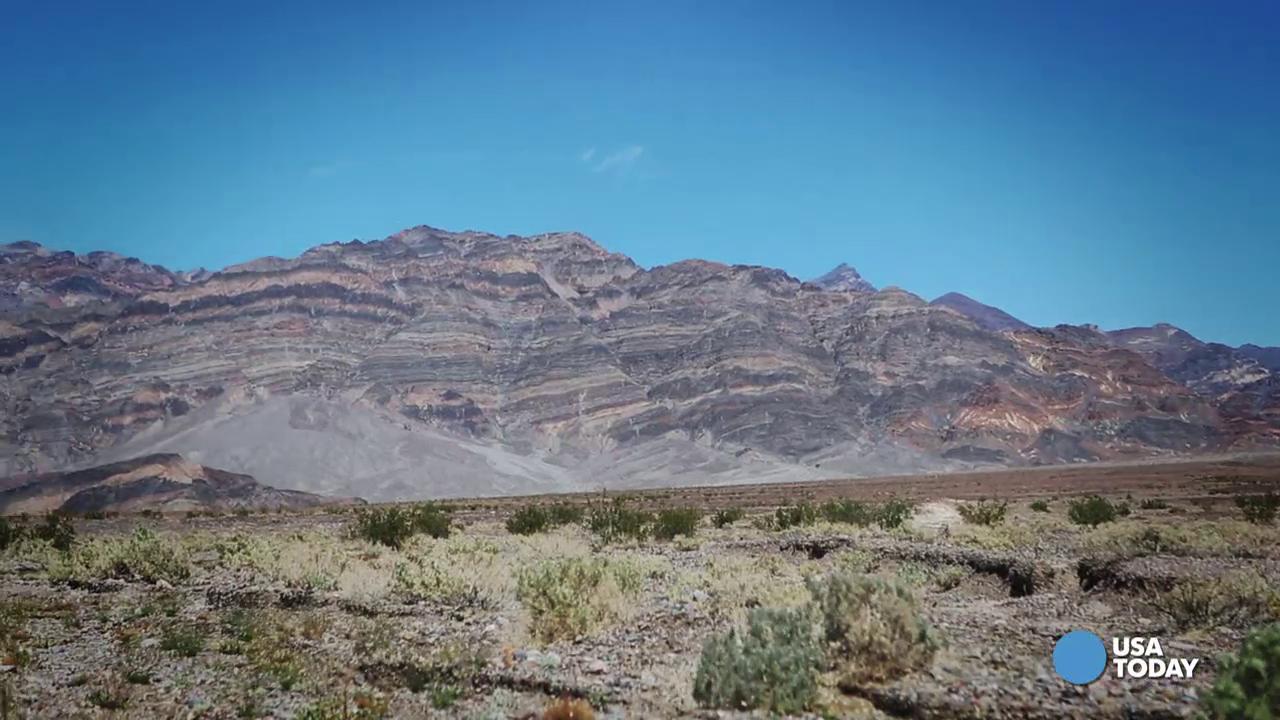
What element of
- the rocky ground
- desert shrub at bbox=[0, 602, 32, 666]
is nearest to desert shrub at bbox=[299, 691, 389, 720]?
the rocky ground

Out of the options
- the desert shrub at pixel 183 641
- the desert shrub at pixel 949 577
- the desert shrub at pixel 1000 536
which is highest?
the desert shrub at pixel 1000 536

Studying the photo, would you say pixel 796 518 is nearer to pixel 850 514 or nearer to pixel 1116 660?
pixel 850 514

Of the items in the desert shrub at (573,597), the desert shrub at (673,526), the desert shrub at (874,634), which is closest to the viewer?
the desert shrub at (874,634)

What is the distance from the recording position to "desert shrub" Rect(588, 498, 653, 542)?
3061 centimetres

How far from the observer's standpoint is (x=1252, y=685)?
7.11 m

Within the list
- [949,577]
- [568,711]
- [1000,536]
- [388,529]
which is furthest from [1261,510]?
[568,711]

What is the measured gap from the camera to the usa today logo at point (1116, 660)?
336 inches

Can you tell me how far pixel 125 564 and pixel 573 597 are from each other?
14914 mm

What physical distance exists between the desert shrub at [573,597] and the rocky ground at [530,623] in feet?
0.23

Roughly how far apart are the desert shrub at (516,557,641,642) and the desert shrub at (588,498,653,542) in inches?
563

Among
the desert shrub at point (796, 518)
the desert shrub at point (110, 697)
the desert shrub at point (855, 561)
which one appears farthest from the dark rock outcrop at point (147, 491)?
the desert shrub at point (110, 697)

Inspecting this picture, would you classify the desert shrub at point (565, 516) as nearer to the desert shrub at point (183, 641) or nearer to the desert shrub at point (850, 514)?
the desert shrub at point (850, 514)

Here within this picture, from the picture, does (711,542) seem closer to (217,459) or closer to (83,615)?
(83,615)

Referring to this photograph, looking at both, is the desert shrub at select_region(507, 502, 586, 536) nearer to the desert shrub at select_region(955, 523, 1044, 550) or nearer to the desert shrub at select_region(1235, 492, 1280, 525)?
the desert shrub at select_region(955, 523, 1044, 550)
